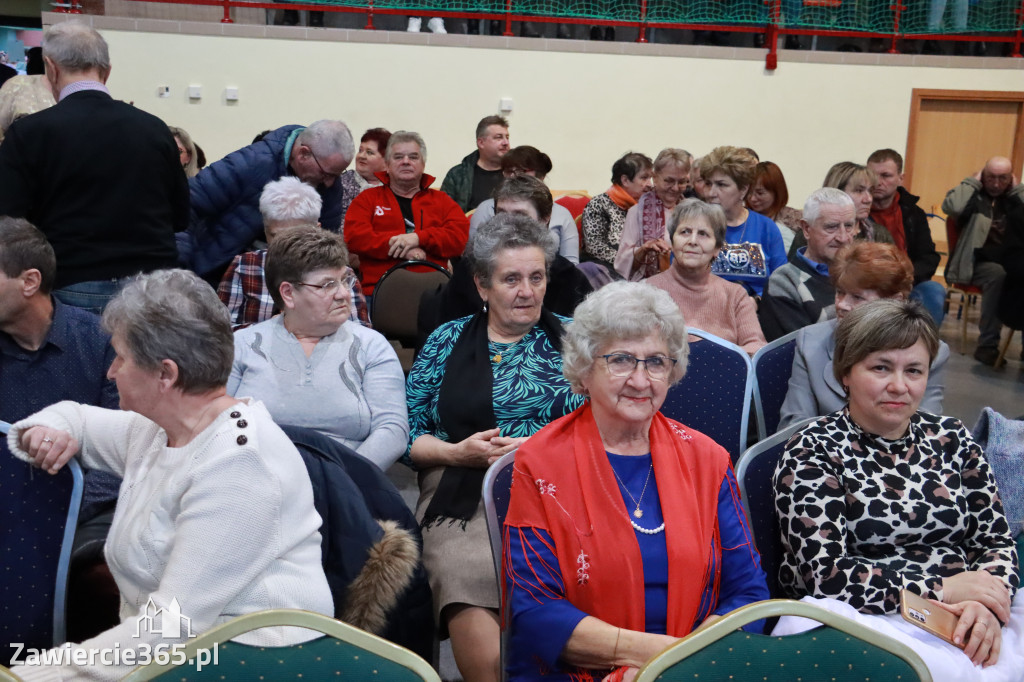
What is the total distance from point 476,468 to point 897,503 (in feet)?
3.41

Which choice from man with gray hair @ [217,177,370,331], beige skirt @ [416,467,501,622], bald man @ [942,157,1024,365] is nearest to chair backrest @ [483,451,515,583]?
A: beige skirt @ [416,467,501,622]

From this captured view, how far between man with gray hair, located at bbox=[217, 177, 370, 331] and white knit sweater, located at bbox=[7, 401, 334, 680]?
5.16 feet

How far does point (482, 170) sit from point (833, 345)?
360cm

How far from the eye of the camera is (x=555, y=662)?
67.4 inches

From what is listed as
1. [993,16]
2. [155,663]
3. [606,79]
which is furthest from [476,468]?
[993,16]

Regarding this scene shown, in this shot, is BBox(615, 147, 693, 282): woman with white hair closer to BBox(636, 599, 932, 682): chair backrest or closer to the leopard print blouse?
the leopard print blouse

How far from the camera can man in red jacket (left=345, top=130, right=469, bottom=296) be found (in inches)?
178

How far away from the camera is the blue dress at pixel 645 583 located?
171 centimetres

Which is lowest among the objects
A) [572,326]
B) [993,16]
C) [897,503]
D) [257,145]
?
[897,503]

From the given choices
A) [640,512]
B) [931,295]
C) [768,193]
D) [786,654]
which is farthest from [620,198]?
[786,654]

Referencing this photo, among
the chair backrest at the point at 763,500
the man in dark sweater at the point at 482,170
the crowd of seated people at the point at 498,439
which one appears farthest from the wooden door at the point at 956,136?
the chair backrest at the point at 763,500

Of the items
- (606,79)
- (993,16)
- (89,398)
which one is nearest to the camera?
(89,398)

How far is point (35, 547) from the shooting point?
185 centimetres

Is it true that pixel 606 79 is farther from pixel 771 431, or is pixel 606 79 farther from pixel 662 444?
pixel 662 444
